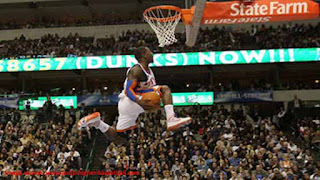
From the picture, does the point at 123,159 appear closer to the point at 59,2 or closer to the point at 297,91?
the point at 297,91

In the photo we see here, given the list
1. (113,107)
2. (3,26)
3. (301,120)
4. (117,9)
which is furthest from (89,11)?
(301,120)

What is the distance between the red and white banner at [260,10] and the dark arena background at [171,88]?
23 mm

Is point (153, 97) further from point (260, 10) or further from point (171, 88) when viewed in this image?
point (171, 88)

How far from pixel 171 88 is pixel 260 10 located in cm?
1510

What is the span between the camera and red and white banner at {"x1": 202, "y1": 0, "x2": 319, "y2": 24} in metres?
10.6

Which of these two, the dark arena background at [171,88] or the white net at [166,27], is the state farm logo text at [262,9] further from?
the white net at [166,27]

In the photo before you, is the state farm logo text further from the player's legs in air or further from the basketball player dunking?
the player's legs in air

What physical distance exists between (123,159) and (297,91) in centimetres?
1291

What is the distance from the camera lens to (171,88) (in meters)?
25.7

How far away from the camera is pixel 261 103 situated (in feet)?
84.8

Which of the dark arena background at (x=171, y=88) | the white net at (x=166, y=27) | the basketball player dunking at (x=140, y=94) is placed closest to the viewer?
the basketball player dunking at (x=140, y=94)

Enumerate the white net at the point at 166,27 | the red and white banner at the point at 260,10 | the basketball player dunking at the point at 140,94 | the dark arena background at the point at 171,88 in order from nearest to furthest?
the basketball player dunking at the point at 140,94 → the white net at the point at 166,27 → the red and white banner at the point at 260,10 → the dark arena background at the point at 171,88

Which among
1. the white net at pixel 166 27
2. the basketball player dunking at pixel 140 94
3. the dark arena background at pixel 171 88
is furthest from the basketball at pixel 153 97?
the white net at pixel 166 27

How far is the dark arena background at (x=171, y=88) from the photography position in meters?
15.6
